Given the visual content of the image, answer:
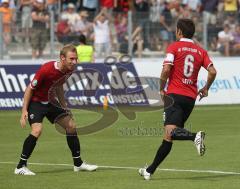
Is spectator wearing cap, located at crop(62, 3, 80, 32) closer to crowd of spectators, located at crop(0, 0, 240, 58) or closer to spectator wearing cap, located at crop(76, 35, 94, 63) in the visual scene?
crowd of spectators, located at crop(0, 0, 240, 58)

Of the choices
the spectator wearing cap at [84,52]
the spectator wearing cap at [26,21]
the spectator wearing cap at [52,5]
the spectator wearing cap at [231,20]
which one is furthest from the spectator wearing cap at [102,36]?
the spectator wearing cap at [231,20]

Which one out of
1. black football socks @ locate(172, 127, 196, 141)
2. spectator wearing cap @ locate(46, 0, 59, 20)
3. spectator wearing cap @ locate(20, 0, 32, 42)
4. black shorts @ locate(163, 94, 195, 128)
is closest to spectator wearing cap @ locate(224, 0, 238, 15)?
spectator wearing cap @ locate(46, 0, 59, 20)

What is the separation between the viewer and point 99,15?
1097 inches

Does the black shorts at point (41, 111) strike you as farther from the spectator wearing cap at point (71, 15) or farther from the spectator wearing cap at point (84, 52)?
the spectator wearing cap at point (71, 15)

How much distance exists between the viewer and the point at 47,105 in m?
13.1

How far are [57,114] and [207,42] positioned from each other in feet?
53.0

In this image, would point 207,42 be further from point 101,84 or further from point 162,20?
point 101,84

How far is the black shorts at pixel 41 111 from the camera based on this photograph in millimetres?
13031

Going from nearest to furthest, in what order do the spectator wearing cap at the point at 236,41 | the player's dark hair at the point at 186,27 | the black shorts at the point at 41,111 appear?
the player's dark hair at the point at 186,27, the black shorts at the point at 41,111, the spectator wearing cap at the point at 236,41

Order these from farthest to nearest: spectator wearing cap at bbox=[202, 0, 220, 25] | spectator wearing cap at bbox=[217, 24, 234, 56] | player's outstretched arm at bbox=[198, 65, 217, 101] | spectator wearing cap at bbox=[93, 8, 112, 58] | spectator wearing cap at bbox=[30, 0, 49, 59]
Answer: spectator wearing cap at bbox=[217, 24, 234, 56]
spectator wearing cap at bbox=[202, 0, 220, 25]
spectator wearing cap at bbox=[93, 8, 112, 58]
spectator wearing cap at bbox=[30, 0, 49, 59]
player's outstretched arm at bbox=[198, 65, 217, 101]

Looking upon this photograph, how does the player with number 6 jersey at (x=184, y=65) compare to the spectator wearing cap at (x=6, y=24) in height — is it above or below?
above

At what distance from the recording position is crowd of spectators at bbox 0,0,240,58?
87.2 feet

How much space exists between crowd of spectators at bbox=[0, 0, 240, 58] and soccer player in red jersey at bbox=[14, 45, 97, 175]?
13349 millimetres

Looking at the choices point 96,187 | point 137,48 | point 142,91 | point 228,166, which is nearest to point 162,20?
point 137,48
